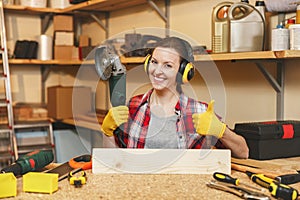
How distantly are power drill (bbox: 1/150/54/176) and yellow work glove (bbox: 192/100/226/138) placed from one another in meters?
0.50

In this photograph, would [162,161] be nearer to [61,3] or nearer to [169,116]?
[169,116]

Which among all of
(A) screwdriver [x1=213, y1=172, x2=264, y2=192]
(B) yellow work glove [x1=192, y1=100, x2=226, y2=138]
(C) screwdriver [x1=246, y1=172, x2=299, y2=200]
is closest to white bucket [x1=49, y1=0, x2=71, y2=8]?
(B) yellow work glove [x1=192, y1=100, x2=226, y2=138]

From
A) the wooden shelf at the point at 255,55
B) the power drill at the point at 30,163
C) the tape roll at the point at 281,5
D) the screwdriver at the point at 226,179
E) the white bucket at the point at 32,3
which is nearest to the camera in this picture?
the screwdriver at the point at 226,179

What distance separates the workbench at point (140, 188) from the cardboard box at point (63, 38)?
2.33m

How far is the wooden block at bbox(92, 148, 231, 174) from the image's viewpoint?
1.37 metres

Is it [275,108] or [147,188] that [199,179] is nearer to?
[147,188]

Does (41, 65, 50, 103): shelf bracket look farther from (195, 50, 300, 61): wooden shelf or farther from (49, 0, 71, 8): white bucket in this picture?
(195, 50, 300, 61): wooden shelf

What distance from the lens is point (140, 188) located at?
1234mm

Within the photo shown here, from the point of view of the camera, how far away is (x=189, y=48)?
1520mm

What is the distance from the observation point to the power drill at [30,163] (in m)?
1.37

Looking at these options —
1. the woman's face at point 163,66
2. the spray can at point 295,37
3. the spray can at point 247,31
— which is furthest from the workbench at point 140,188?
the spray can at point 247,31

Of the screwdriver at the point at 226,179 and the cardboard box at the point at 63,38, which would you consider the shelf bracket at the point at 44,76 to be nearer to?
the cardboard box at the point at 63,38

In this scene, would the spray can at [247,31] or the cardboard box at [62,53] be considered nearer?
the spray can at [247,31]

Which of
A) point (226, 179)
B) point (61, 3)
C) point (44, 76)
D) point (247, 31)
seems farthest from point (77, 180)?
point (44, 76)
